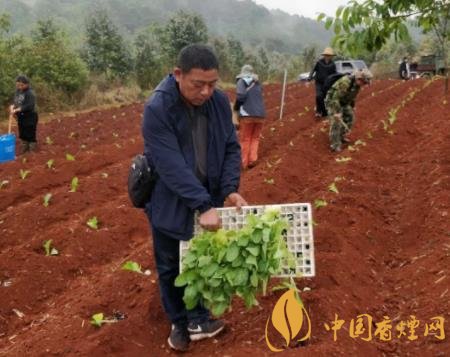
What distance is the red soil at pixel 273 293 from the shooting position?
388 centimetres

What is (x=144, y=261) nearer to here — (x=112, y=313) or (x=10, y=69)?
(x=112, y=313)

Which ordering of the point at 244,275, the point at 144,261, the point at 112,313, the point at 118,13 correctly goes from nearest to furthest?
the point at 244,275 → the point at 112,313 → the point at 144,261 → the point at 118,13

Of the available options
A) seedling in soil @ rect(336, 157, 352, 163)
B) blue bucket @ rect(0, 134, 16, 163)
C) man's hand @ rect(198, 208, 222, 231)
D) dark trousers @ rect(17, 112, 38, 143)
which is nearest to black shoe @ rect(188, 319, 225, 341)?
man's hand @ rect(198, 208, 222, 231)

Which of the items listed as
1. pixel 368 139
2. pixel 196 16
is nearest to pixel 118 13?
pixel 196 16

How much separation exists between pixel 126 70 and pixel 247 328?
2605 cm

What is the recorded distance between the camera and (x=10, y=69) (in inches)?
798

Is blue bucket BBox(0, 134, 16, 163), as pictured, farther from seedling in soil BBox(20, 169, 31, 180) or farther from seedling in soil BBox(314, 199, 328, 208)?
seedling in soil BBox(314, 199, 328, 208)

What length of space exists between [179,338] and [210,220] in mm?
1011

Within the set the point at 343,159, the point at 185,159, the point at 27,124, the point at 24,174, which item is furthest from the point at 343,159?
the point at 27,124

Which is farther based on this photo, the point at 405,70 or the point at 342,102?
the point at 405,70

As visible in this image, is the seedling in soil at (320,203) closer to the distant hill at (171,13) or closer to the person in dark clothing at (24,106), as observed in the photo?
the person in dark clothing at (24,106)

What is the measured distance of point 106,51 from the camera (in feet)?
94.4

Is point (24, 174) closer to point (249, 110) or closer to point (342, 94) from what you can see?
point (249, 110)

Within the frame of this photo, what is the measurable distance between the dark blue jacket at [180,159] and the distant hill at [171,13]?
8484 centimetres
